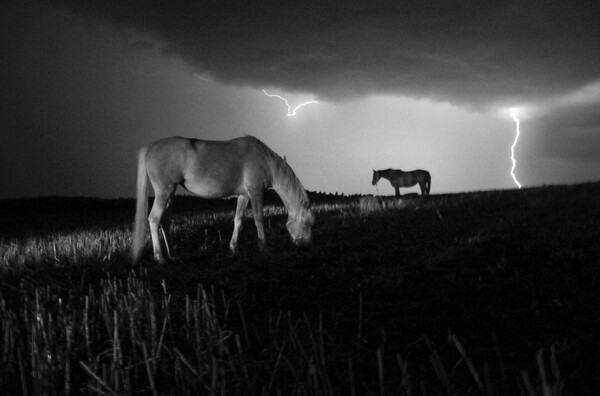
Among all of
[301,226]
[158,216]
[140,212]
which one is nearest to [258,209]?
[301,226]

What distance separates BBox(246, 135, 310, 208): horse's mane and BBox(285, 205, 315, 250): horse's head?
0.22 m

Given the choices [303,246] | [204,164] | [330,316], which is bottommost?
[330,316]

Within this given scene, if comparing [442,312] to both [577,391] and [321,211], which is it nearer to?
[577,391]

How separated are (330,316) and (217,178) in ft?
16.6

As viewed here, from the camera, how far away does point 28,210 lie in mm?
26766

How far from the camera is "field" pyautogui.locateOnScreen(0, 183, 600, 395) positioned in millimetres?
2643

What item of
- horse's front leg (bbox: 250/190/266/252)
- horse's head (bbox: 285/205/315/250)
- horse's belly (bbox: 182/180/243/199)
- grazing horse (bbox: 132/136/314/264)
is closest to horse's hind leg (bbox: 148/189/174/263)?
grazing horse (bbox: 132/136/314/264)

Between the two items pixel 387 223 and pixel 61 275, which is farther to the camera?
pixel 387 223

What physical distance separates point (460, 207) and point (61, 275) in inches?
384

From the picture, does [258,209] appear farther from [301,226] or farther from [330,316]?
[330,316]

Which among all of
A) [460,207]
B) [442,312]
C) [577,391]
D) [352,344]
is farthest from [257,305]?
[460,207]

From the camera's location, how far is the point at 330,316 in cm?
394

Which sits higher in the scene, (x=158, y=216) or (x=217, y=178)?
(x=217, y=178)

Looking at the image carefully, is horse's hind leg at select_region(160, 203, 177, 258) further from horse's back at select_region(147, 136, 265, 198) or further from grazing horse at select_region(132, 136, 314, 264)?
horse's back at select_region(147, 136, 265, 198)
